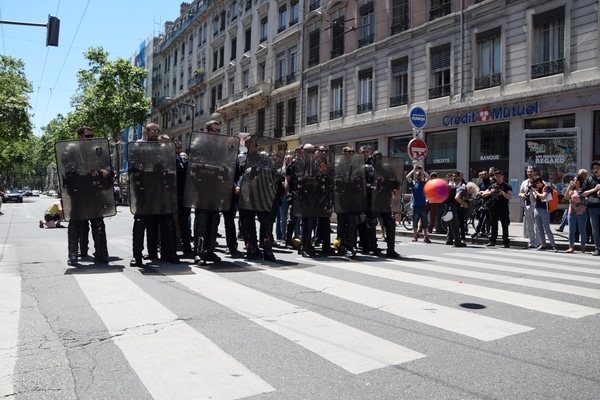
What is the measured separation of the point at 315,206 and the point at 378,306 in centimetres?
391

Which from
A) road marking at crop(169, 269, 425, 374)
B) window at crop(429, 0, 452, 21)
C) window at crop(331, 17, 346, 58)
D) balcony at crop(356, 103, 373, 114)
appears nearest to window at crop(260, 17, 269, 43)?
window at crop(331, 17, 346, 58)

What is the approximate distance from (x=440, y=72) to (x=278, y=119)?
1571 centimetres

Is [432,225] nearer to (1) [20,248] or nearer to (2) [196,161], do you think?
(2) [196,161]

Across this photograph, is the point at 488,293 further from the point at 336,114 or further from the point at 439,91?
the point at 336,114

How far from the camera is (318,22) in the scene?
31.4 m

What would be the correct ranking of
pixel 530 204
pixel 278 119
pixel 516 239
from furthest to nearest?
pixel 278 119 < pixel 516 239 < pixel 530 204

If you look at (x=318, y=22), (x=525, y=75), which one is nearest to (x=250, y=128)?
(x=318, y=22)

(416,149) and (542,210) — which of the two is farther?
(416,149)

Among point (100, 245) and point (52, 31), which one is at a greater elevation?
point (52, 31)

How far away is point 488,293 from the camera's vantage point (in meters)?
5.76

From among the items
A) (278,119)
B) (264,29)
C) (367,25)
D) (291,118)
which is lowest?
(291,118)

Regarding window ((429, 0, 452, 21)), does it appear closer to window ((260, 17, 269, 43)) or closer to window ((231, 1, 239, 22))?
window ((260, 17, 269, 43))

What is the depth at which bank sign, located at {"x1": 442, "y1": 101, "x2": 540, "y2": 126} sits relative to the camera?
62.4 feet

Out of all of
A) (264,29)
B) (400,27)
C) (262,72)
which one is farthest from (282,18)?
(400,27)
